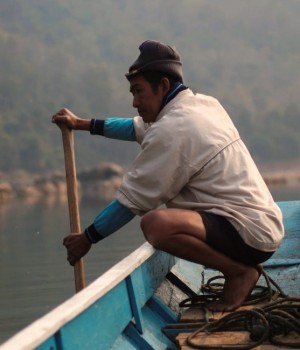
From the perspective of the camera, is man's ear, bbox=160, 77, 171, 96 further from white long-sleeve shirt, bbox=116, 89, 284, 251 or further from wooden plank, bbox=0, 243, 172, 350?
wooden plank, bbox=0, 243, 172, 350

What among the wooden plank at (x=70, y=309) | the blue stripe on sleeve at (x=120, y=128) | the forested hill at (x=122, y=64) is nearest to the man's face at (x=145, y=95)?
the wooden plank at (x=70, y=309)

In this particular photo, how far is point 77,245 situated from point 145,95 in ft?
2.32

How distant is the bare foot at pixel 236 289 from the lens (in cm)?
391

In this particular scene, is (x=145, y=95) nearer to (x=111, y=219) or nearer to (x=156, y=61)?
(x=156, y=61)

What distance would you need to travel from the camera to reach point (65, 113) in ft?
15.3

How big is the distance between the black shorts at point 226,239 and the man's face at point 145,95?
0.53 meters

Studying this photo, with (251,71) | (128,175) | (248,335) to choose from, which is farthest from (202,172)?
(251,71)

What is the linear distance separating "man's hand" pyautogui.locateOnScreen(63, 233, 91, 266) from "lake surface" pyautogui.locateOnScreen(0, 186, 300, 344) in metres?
2.86

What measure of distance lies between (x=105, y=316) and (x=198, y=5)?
10939 centimetres

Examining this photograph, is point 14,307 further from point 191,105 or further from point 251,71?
point 251,71

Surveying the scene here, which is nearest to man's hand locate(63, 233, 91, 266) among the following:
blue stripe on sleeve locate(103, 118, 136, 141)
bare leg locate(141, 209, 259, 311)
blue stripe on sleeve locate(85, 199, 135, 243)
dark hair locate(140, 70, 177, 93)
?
blue stripe on sleeve locate(85, 199, 135, 243)

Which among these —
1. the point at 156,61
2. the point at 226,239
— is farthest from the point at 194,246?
the point at 156,61

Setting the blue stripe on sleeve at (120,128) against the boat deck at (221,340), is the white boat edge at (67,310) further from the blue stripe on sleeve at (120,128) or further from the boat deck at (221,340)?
the blue stripe on sleeve at (120,128)

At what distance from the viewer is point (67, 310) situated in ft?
8.57
